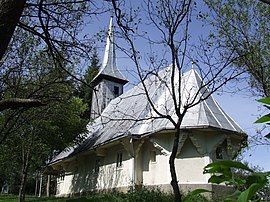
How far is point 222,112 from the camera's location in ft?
84.1

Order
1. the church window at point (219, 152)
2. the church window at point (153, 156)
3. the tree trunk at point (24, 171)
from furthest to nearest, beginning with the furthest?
the tree trunk at point (24, 171) → the church window at point (153, 156) → the church window at point (219, 152)

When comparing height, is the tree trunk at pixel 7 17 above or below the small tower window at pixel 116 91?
below

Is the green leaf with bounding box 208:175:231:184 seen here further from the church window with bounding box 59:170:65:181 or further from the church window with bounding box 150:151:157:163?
the church window with bounding box 59:170:65:181

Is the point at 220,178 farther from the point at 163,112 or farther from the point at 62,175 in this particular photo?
the point at 62,175

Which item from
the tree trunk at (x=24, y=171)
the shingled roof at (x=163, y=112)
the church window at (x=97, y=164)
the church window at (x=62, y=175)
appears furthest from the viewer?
the church window at (x=62, y=175)

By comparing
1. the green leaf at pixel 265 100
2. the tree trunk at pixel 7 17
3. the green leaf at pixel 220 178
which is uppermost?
the tree trunk at pixel 7 17

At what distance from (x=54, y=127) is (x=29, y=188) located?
35213 mm

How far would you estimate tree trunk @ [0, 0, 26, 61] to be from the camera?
11.4ft

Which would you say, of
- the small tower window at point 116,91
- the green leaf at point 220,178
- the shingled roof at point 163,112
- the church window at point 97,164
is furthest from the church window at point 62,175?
the green leaf at point 220,178

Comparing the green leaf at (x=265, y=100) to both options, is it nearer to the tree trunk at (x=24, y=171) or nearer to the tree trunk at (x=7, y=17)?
the tree trunk at (x=7, y=17)

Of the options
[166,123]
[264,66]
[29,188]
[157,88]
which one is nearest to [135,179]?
[166,123]

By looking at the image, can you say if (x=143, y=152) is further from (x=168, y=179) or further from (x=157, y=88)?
(x=157, y=88)

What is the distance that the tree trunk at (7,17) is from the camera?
3.47 m

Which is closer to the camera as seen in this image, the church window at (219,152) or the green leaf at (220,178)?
the green leaf at (220,178)
